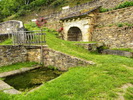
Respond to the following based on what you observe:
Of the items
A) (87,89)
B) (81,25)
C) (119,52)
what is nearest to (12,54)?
(87,89)

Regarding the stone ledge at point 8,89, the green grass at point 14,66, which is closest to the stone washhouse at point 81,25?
the green grass at point 14,66

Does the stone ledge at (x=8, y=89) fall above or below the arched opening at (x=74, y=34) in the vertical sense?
below

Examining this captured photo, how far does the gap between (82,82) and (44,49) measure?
394 cm

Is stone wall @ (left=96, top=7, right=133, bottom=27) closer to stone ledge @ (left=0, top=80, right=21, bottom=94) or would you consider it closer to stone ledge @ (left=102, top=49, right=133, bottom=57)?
stone ledge @ (left=102, top=49, right=133, bottom=57)

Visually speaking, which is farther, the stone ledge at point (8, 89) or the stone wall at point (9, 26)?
the stone wall at point (9, 26)

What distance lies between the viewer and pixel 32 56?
7195 mm

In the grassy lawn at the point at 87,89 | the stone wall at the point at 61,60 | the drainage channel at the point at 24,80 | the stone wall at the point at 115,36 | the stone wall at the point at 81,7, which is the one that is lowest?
the drainage channel at the point at 24,80

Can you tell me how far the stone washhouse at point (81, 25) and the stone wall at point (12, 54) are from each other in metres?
5.63

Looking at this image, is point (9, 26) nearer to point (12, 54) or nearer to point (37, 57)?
point (12, 54)

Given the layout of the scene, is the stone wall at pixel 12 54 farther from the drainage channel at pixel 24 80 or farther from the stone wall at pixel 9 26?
the stone wall at pixel 9 26

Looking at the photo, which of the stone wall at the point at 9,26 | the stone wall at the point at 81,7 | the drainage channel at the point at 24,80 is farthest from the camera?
the stone wall at the point at 9,26

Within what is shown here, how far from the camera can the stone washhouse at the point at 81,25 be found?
10055mm

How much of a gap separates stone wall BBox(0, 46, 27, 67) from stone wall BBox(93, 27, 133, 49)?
6.00 metres

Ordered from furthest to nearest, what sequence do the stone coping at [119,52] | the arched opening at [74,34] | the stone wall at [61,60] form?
the arched opening at [74,34]
the stone coping at [119,52]
the stone wall at [61,60]
